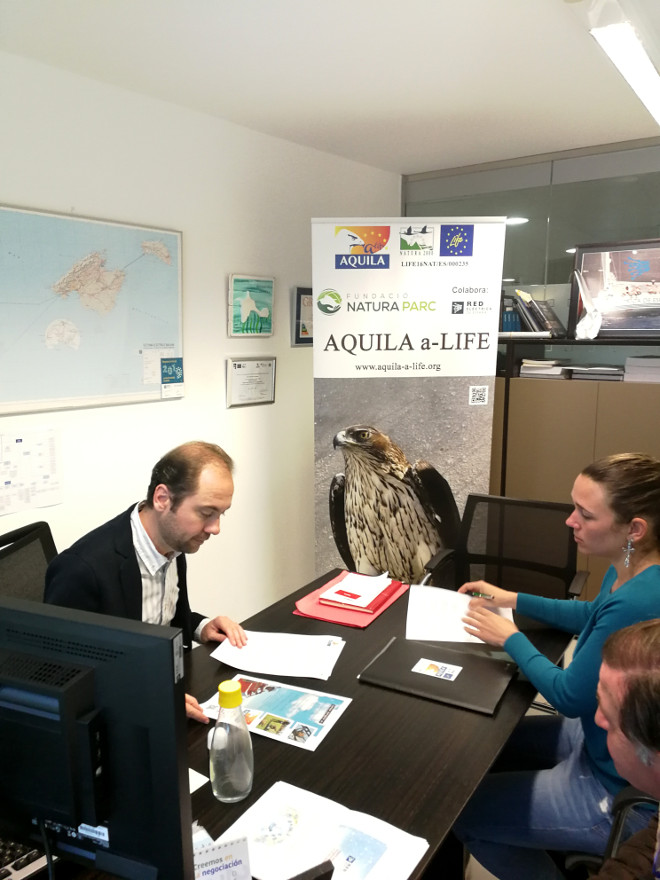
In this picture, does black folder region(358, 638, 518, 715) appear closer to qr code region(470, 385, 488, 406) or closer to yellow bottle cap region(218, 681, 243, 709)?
yellow bottle cap region(218, 681, 243, 709)

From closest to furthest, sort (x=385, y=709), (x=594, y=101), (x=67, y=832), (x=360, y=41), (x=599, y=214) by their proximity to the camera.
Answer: (x=67, y=832), (x=385, y=709), (x=360, y=41), (x=594, y=101), (x=599, y=214)

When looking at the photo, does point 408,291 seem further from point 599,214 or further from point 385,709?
point 385,709

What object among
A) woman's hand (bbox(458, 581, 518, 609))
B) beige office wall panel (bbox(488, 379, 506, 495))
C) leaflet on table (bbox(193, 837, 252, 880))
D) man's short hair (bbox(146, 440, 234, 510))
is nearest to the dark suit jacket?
man's short hair (bbox(146, 440, 234, 510))

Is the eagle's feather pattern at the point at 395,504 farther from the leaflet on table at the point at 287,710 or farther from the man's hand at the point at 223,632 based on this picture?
the leaflet on table at the point at 287,710

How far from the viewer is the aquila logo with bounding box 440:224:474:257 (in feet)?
10.2

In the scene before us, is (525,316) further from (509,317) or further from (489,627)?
(489,627)

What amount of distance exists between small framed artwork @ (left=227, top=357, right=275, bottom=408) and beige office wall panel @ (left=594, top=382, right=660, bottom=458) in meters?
1.76

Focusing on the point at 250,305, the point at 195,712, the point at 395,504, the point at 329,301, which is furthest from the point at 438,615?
the point at 250,305

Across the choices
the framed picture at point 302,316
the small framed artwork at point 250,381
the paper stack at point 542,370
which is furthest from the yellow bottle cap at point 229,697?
the paper stack at point 542,370

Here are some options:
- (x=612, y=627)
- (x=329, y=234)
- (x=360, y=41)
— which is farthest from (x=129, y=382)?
(x=612, y=627)

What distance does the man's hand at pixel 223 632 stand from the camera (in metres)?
1.74

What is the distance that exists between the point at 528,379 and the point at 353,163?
1657 millimetres

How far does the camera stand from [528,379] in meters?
3.55

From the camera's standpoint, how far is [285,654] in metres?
1.69
